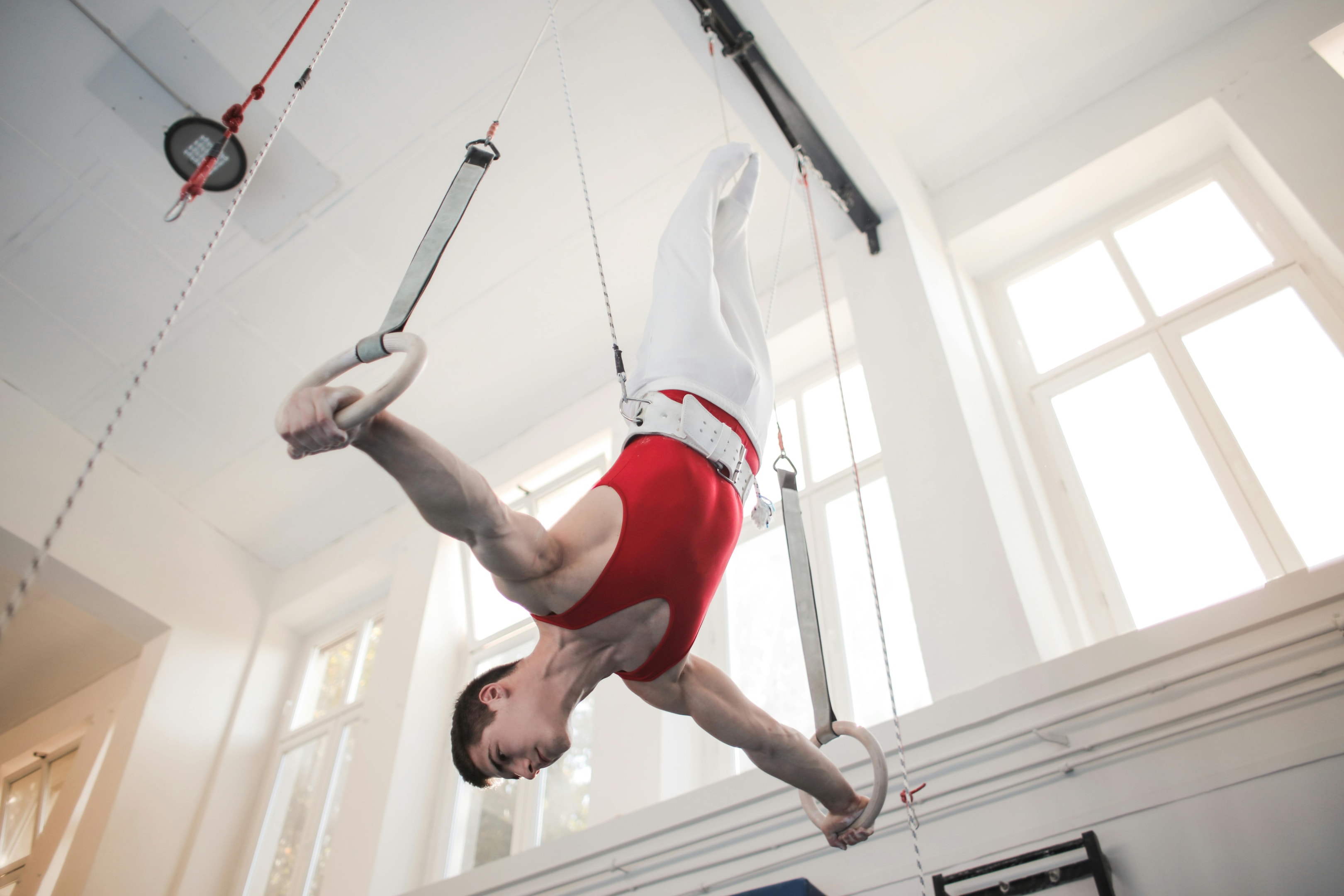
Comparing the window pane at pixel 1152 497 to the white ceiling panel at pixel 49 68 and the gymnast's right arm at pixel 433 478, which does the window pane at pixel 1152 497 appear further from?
the white ceiling panel at pixel 49 68

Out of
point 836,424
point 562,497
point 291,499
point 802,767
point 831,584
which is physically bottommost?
A: point 802,767

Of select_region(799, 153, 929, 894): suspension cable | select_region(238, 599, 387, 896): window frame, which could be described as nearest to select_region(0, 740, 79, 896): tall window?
select_region(238, 599, 387, 896): window frame

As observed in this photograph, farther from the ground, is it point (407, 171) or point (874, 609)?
point (407, 171)

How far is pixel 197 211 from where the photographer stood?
4.39m

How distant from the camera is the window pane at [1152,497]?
115 inches

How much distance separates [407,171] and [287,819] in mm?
3952

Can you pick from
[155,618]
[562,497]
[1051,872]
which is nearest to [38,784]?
[155,618]

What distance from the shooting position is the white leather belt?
5.74 ft

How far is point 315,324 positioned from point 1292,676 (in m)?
4.71

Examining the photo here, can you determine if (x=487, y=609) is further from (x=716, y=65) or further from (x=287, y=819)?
(x=716, y=65)

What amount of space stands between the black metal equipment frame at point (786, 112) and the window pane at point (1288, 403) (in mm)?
1483

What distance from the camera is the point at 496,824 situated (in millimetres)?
4344

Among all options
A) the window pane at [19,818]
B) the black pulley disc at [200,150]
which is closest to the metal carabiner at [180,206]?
the black pulley disc at [200,150]

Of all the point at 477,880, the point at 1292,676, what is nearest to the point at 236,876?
the point at 477,880
